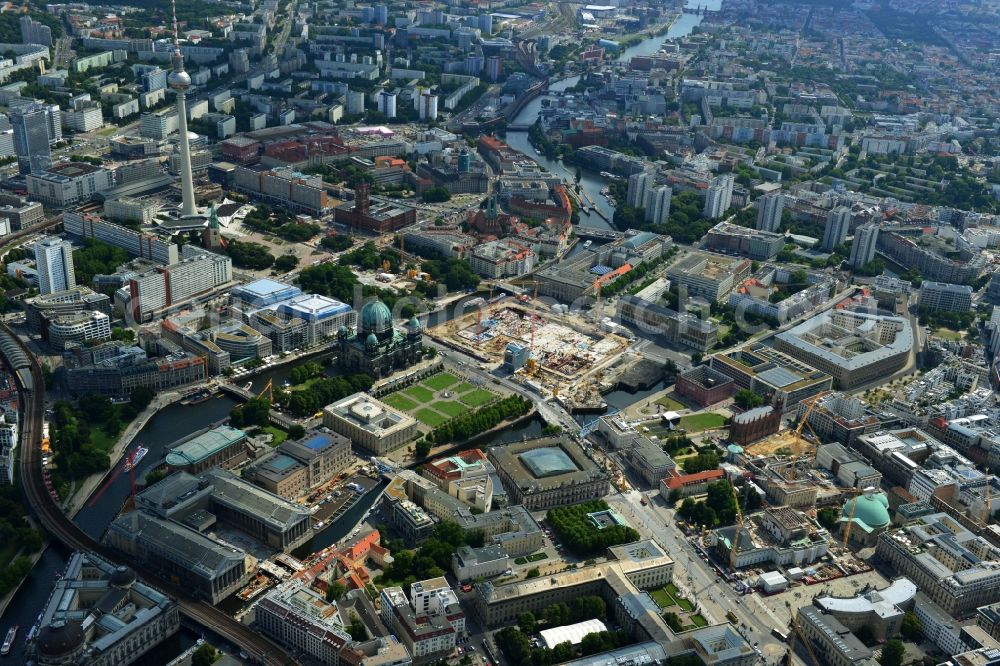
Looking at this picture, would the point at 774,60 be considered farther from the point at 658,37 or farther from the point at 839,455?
the point at 839,455

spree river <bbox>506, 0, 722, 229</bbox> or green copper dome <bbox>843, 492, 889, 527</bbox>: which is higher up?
spree river <bbox>506, 0, 722, 229</bbox>

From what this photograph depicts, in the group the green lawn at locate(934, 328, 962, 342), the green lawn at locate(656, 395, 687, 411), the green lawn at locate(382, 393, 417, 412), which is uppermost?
the green lawn at locate(934, 328, 962, 342)

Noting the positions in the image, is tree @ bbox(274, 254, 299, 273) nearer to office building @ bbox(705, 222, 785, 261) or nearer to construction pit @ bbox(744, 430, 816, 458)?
office building @ bbox(705, 222, 785, 261)

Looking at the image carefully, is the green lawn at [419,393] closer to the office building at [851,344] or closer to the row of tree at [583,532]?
the row of tree at [583,532]

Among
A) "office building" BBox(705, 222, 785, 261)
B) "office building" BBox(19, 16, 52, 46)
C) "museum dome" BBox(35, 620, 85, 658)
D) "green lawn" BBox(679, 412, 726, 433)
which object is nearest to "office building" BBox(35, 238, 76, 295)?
"museum dome" BBox(35, 620, 85, 658)

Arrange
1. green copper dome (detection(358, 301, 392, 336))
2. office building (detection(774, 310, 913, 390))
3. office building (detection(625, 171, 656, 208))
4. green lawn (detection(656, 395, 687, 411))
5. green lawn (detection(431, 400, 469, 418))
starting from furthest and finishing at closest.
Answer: office building (detection(625, 171, 656, 208)) < office building (detection(774, 310, 913, 390)) < green copper dome (detection(358, 301, 392, 336)) < green lawn (detection(656, 395, 687, 411)) < green lawn (detection(431, 400, 469, 418))

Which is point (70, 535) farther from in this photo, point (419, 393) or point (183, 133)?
point (183, 133)

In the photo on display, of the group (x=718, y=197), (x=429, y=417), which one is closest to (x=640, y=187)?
(x=718, y=197)

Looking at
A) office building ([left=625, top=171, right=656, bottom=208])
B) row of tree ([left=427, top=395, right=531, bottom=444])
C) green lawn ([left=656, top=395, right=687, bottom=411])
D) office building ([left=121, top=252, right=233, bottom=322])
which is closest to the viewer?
row of tree ([left=427, top=395, right=531, bottom=444])

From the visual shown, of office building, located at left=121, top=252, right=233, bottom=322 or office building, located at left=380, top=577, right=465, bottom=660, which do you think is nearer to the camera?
office building, located at left=380, top=577, right=465, bottom=660
